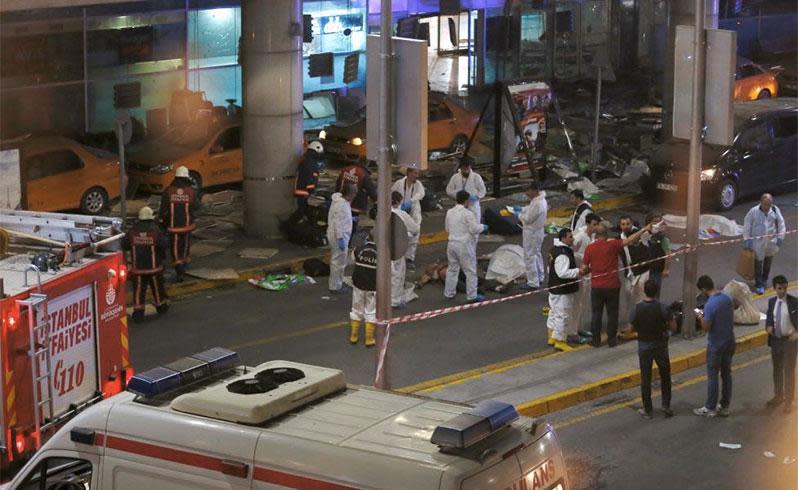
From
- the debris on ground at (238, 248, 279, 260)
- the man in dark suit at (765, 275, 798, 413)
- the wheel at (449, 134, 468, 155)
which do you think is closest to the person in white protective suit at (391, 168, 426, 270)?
the debris on ground at (238, 248, 279, 260)

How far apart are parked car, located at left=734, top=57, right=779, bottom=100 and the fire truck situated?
80.1ft

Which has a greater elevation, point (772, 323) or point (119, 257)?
point (119, 257)

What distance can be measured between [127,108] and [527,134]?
8.95 meters

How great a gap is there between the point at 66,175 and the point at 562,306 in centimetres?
1078

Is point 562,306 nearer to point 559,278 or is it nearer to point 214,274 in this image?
point 559,278

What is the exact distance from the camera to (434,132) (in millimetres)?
28344

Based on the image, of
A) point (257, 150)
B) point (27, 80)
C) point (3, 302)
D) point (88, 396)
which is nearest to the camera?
point (3, 302)

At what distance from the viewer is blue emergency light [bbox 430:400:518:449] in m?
7.19

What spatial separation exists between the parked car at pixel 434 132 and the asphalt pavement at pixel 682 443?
13509 millimetres

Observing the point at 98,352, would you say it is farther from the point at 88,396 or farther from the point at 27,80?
the point at 27,80

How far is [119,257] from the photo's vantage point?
1189 centimetres

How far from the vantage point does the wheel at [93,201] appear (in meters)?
23.8

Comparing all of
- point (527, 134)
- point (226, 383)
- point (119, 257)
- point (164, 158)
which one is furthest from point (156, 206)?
point (226, 383)

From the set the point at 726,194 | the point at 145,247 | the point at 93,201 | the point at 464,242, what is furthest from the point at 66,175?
the point at 726,194
